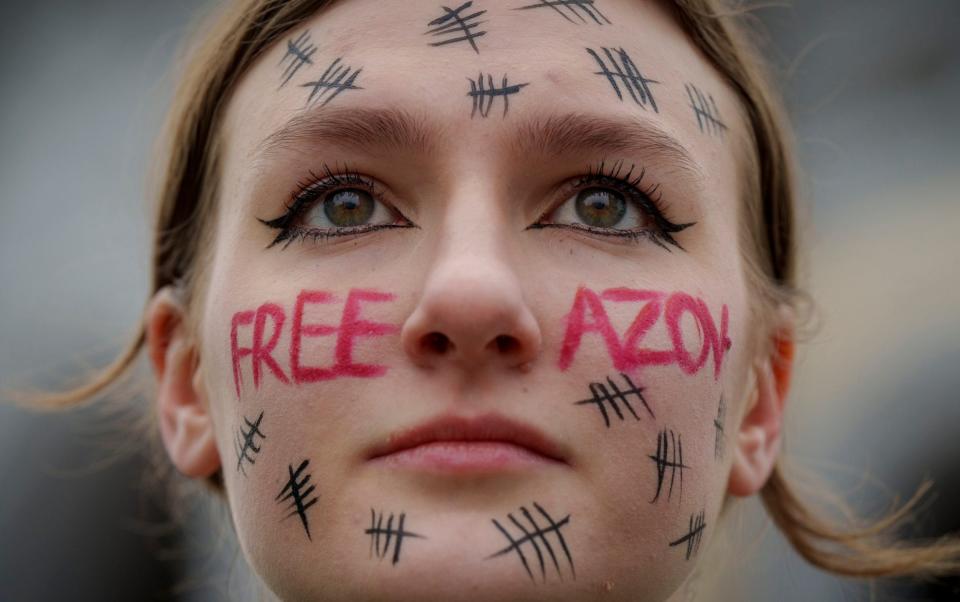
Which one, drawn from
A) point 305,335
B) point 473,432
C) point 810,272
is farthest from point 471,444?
point 810,272

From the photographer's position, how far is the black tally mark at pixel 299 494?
1796 mm

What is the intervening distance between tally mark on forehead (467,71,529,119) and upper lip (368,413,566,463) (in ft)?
1.94

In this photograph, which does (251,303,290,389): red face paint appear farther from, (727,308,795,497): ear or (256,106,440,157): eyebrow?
(727,308,795,497): ear

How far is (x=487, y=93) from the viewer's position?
188 cm

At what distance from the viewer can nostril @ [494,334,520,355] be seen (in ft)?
5.61

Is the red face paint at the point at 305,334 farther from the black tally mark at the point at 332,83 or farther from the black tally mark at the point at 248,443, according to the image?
the black tally mark at the point at 332,83

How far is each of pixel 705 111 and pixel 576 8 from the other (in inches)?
14.5

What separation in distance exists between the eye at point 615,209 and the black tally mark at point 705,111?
23 cm

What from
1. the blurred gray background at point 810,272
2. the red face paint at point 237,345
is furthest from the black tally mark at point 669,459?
the blurred gray background at point 810,272

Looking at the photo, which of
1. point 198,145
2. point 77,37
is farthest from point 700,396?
point 77,37

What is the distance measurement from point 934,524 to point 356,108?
162 inches

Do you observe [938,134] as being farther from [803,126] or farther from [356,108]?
[356,108]

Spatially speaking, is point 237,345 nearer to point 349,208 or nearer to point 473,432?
point 349,208

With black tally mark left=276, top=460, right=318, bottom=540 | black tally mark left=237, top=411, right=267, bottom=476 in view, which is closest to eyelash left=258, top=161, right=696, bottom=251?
black tally mark left=237, top=411, right=267, bottom=476
